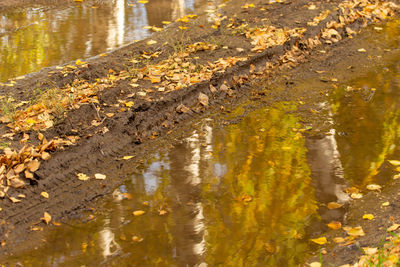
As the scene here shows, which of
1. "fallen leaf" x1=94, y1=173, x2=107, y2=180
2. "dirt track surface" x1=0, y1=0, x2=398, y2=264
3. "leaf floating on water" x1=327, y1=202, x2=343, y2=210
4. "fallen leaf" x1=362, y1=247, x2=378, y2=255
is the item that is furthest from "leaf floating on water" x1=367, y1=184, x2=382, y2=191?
"fallen leaf" x1=94, y1=173, x2=107, y2=180

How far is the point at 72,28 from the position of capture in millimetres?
8797

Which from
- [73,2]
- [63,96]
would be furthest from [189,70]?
[73,2]

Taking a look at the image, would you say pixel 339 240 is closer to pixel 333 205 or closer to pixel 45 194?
pixel 333 205

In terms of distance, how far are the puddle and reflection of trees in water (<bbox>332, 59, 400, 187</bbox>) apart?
396cm

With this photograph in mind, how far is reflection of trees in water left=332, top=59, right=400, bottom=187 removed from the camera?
450 cm

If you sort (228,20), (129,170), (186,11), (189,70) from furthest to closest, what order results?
(186,11)
(228,20)
(189,70)
(129,170)

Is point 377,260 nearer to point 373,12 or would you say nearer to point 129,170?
point 129,170

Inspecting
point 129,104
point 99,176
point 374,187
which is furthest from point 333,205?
point 129,104

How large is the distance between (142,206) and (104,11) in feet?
22.4

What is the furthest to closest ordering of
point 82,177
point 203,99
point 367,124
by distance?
point 203,99, point 367,124, point 82,177

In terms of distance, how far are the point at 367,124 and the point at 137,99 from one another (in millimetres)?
2691

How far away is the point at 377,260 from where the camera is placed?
2.85 metres

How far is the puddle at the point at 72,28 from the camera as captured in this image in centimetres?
737

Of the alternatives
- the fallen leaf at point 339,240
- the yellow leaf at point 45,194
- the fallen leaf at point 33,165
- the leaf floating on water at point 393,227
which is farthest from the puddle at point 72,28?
the leaf floating on water at point 393,227
